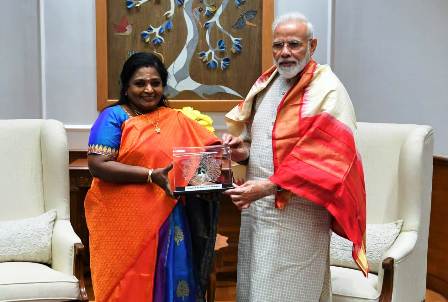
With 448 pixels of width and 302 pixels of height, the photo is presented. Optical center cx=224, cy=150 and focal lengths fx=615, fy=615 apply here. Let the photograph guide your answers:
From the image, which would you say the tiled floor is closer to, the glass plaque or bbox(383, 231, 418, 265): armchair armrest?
bbox(383, 231, 418, 265): armchair armrest

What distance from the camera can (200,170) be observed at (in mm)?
2219

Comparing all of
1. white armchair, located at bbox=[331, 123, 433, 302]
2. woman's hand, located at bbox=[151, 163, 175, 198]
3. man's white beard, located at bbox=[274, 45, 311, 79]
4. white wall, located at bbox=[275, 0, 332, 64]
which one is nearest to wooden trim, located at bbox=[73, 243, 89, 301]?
woman's hand, located at bbox=[151, 163, 175, 198]

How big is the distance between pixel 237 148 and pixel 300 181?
14.0 inches

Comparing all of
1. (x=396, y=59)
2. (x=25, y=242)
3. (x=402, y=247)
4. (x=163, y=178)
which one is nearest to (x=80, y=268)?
(x=25, y=242)

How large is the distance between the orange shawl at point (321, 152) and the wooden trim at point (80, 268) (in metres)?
1.02

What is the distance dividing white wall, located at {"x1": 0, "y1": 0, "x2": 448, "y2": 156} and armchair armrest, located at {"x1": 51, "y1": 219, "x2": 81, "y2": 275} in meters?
1.01

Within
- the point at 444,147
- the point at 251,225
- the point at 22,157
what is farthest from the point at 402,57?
the point at 22,157

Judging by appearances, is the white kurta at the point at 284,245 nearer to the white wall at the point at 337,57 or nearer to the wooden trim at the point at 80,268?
the wooden trim at the point at 80,268

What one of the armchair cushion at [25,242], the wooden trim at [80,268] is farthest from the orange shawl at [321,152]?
the armchair cushion at [25,242]

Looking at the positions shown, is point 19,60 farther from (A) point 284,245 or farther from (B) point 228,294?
(A) point 284,245

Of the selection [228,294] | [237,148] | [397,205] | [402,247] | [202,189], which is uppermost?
[237,148]

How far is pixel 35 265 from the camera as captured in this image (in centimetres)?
286

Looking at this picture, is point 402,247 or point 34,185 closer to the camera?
point 402,247

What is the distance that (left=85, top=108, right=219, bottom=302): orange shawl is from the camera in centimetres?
226
